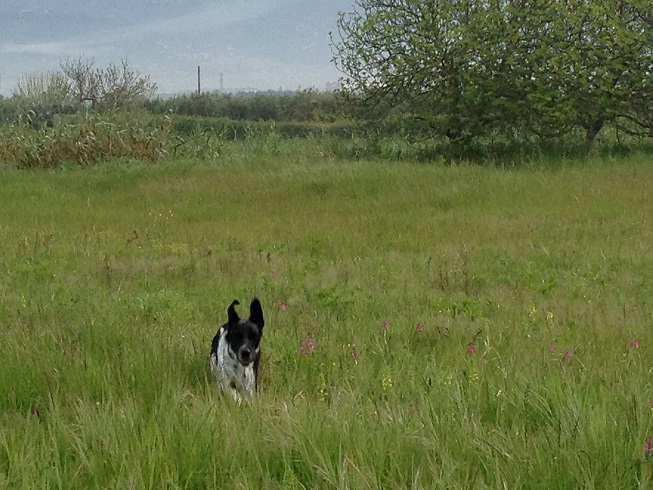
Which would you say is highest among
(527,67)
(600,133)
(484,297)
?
(527,67)

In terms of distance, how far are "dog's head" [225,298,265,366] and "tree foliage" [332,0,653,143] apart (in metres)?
14.1

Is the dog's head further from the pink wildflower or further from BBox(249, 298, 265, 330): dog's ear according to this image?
the pink wildflower

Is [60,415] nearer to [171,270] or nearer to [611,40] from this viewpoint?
[171,270]

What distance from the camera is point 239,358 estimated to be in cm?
368

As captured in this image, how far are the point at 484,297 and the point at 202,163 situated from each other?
1163 cm

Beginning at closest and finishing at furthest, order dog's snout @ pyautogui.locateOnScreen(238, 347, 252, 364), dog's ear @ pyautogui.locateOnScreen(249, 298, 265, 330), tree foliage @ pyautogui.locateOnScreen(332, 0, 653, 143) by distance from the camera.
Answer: dog's snout @ pyautogui.locateOnScreen(238, 347, 252, 364) < dog's ear @ pyautogui.locateOnScreen(249, 298, 265, 330) < tree foliage @ pyautogui.locateOnScreen(332, 0, 653, 143)

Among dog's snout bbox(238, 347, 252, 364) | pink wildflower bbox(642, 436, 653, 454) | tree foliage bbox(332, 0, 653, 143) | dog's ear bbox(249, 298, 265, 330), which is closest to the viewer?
pink wildflower bbox(642, 436, 653, 454)

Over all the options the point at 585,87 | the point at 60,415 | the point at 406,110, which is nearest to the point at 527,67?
the point at 585,87

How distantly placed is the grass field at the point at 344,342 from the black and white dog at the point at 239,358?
127 millimetres

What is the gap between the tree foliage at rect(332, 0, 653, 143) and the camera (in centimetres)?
1611

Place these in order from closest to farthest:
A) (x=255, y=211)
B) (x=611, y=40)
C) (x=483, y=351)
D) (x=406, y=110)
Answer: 1. (x=483, y=351)
2. (x=255, y=211)
3. (x=611, y=40)
4. (x=406, y=110)

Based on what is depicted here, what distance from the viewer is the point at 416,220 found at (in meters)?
10.1

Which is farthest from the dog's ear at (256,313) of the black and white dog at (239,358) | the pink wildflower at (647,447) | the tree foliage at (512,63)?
the tree foliage at (512,63)

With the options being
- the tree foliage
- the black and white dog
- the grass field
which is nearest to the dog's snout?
the black and white dog
